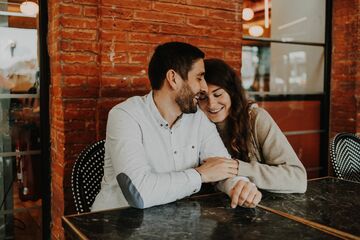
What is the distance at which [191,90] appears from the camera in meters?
2.15

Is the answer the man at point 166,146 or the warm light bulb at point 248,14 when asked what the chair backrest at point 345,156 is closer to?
the man at point 166,146

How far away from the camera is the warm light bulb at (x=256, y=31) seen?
376cm

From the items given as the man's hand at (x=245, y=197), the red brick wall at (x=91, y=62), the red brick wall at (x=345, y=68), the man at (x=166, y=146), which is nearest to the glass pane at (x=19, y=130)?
the red brick wall at (x=91, y=62)

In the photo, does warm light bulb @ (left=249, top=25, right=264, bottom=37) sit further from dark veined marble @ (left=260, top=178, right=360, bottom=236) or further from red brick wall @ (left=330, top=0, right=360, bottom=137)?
dark veined marble @ (left=260, top=178, right=360, bottom=236)

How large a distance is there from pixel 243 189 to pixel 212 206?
0.48 ft

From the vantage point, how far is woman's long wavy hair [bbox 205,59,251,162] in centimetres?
236

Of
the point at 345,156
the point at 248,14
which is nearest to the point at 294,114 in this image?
the point at 248,14

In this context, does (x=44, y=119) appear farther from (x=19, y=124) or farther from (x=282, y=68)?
(x=282, y=68)

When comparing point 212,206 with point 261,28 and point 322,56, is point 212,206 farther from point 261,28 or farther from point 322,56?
point 322,56

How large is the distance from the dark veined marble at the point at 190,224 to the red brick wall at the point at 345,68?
2.79 m

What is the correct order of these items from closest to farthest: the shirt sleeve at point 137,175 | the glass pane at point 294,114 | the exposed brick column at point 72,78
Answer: the shirt sleeve at point 137,175
the exposed brick column at point 72,78
the glass pane at point 294,114

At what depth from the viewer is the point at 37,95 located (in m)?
2.89

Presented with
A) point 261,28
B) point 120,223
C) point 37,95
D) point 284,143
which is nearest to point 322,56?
point 261,28

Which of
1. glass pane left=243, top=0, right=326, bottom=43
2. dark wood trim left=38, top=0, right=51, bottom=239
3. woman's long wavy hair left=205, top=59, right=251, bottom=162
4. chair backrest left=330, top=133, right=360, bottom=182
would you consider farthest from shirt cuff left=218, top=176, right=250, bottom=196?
glass pane left=243, top=0, right=326, bottom=43
